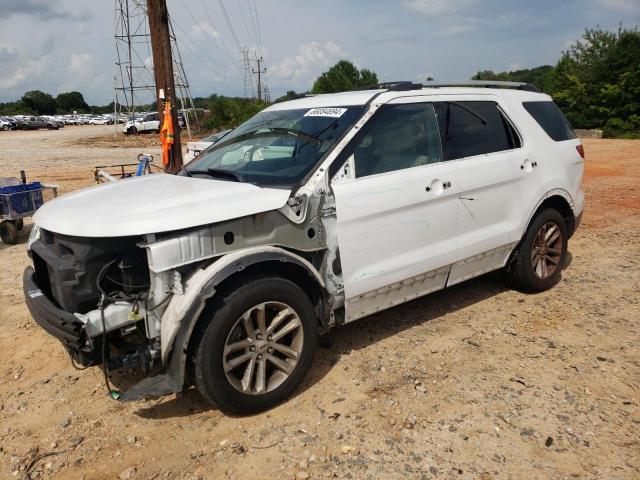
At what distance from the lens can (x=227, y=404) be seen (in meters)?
3.03

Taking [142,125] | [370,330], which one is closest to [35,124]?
[142,125]

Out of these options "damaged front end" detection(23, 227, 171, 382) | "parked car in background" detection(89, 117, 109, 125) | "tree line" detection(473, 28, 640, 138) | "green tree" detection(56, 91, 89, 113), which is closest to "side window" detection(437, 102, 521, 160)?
"damaged front end" detection(23, 227, 171, 382)

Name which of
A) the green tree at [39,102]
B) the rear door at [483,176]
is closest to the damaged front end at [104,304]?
the rear door at [483,176]

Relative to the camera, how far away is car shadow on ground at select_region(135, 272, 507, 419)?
3330 mm

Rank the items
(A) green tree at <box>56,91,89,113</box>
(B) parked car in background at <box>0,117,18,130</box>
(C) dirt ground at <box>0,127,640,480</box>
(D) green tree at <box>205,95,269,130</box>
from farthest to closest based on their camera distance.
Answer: (A) green tree at <box>56,91,89,113</box>
(B) parked car in background at <box>0,117,18,130</box>
(D) green tree at <box>205,95,269,130</box>
(C) dirt ground at <box>0,127,640,480</box>

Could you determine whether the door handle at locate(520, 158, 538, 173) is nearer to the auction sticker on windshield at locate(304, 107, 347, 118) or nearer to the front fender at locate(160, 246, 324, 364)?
the auction sticker on windshield at locate(304, 107, 347, 118)

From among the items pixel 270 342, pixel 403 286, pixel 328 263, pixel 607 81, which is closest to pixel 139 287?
pixel 270 342

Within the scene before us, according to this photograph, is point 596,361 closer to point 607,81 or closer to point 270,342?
point 270,342

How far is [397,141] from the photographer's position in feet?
12.4

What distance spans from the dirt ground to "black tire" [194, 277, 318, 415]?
13cm

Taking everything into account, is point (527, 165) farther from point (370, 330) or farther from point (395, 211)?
point (370, 330)

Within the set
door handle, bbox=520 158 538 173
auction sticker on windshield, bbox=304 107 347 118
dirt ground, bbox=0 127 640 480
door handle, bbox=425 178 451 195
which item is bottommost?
dirt ground, bbox=0 127 640 480

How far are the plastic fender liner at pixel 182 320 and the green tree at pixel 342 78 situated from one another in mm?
32299

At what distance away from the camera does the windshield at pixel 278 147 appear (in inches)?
138
